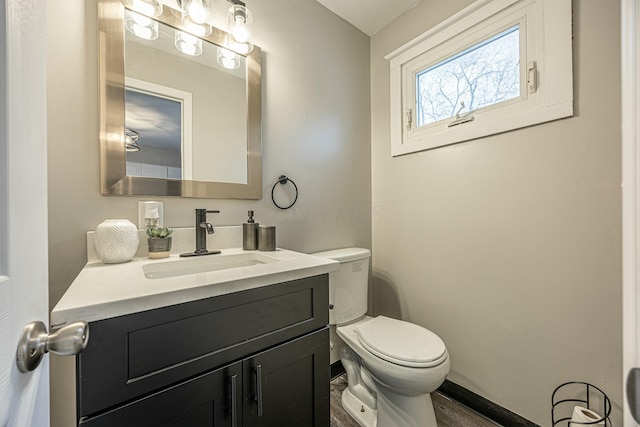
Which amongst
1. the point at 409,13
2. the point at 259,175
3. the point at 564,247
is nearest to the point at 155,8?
the point at 259,175

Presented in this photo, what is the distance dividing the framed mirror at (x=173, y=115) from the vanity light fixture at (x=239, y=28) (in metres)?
0.04

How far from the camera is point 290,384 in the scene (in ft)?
2.59

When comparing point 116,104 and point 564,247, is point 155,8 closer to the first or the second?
point 116,104

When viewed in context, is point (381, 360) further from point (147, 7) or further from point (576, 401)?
point (147, 7)

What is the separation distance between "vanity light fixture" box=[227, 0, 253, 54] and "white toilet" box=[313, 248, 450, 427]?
1.14 m

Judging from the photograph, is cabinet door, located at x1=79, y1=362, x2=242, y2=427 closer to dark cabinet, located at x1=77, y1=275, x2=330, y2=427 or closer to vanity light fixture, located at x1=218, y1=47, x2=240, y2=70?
dark cabinet, located at x1=77, y1=275, x2=330, y2=427

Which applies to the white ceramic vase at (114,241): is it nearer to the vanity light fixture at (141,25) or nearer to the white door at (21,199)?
the white door at (21,199)

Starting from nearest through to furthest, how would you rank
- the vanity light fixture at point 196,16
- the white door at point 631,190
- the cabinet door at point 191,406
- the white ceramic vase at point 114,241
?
1. the white door at point 631,190
2. the cabinet door at point 191,406
3. the white ceramic vase at point 114,241
4. the vanity light fixture at point 196,16

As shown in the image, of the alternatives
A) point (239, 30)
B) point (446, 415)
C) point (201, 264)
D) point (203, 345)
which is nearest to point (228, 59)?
point (239, 30)

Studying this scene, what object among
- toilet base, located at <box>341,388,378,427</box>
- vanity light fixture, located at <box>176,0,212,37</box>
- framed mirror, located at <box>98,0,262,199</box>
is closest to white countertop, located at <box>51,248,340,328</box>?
framed mirror, located at <box>98,0,262,199</box>

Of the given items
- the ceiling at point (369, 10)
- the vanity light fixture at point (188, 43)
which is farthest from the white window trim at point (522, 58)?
the vanity light fixture at point (188, 43)

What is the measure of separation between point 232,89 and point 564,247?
5.34ft

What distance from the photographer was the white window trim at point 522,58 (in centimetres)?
107

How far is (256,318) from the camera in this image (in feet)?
2.38
